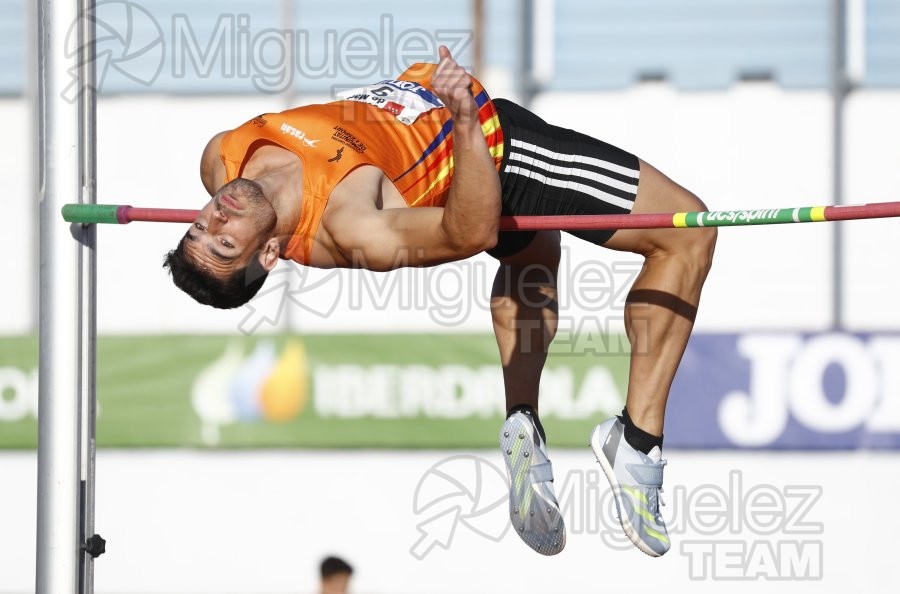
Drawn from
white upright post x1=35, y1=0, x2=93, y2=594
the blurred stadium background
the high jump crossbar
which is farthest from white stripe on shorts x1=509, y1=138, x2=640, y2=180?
the blurred stadium background

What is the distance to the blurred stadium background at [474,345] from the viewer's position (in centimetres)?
739

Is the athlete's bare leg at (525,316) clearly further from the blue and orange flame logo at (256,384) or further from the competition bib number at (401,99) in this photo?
the blue and orange flame logo at (256,384)

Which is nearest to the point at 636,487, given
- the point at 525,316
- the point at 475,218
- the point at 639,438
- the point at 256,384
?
the point at 639,438

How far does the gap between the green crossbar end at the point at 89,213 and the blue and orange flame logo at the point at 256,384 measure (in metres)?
4.15

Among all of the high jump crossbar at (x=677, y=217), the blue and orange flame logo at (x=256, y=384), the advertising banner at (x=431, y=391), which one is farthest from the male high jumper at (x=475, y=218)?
the blue and orange flame logo at (x=256, y=384)

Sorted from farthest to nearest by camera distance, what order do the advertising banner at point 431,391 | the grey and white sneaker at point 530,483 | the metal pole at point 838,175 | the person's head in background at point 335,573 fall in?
the metal pole at point 838,175 → the advertising banner at point 431,391 → the person's head in background at point 335,573 → the grey and white sneaker at point 530,483

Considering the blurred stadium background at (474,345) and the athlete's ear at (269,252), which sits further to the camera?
the blurred stadium background at (474,345)

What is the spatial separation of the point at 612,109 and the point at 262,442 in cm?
339

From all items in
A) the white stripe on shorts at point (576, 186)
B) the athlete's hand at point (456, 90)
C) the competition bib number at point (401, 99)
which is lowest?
the white stripe on shorts at point (576, 186)

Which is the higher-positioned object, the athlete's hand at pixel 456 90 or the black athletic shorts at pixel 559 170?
the athlete's hand at pixel 456 90

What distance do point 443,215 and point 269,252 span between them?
1.91 feet

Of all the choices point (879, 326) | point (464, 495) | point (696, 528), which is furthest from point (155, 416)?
point (879, 326)

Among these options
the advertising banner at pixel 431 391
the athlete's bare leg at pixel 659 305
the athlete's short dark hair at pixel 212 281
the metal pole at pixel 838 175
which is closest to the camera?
the athlete's short dark hair at pixel 212 281

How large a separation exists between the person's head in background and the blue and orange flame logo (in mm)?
1419
